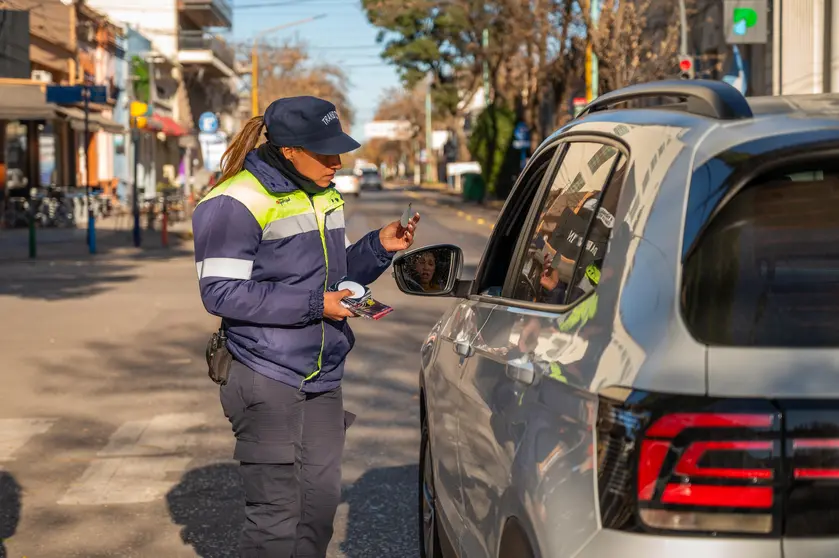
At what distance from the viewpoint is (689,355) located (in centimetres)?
239

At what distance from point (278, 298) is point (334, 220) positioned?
0.39 metres

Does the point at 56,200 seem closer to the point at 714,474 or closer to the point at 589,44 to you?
the point at 589,44

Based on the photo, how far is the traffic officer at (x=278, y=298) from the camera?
4320mm

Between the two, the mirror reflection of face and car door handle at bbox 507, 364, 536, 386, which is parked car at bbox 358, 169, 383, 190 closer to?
the mirror reflection of face

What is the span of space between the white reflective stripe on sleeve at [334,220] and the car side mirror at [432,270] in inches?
9.4

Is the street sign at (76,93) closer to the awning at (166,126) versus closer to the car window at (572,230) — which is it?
the car window at (572,230)

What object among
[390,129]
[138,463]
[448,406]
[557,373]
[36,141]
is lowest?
[138,463]

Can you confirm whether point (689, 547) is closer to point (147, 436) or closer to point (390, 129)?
point (147, 436)

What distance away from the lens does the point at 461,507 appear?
12.6 feet

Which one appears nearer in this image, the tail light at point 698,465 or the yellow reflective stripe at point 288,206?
the tail light at point 698,465

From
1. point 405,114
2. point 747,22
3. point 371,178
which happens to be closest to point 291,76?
point 371,178

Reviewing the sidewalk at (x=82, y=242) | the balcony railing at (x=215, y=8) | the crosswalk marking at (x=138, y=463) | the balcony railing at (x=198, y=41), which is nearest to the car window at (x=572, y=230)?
the crosswalk marking at (x=138, y=463)

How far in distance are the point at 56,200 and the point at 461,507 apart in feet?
107

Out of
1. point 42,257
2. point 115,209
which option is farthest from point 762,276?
point 115,209
